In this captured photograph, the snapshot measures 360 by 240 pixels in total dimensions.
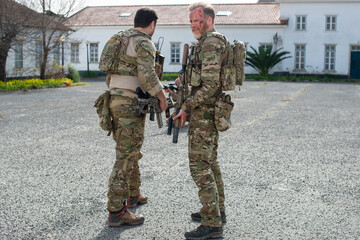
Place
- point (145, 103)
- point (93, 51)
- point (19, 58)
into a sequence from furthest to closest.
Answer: point (93, 51)
point (19, 58)
point (145, 103)

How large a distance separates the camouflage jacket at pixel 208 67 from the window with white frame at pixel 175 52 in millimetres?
36614

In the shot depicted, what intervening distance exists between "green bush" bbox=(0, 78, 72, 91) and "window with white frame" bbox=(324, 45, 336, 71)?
22391 millimetres

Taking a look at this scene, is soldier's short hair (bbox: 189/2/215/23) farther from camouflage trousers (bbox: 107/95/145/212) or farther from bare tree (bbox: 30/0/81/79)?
bare tree (bbox: 30/0/81/79)

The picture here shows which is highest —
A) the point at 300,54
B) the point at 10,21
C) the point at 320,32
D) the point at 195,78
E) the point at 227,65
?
the point at 320,32

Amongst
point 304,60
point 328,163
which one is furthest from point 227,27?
point 328,163

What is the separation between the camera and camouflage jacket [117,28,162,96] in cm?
379

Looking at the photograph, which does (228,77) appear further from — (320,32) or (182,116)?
(320,32)

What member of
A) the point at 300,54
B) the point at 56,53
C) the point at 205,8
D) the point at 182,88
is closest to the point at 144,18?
the point at 205,8

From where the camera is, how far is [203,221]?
12.0ft

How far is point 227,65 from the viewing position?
3.62 meters

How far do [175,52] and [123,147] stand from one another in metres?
36.6

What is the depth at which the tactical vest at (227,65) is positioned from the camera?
3.62m

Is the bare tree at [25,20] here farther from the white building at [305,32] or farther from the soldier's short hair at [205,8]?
the soldier's short hair at [205,8]

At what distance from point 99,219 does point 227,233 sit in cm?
117
